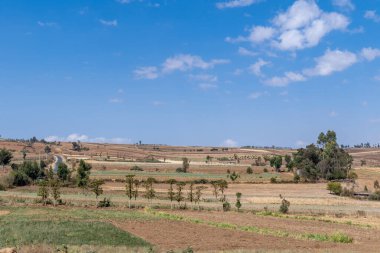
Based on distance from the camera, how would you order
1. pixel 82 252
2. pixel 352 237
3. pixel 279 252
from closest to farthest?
1. pixel 82 252
2. pixel 279 252
3. pixel 352 237

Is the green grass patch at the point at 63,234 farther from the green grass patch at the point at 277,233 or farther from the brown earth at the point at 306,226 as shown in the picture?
the brown earth at the point at 306,226

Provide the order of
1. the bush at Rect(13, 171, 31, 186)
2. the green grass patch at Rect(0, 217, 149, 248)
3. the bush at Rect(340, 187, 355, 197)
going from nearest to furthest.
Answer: the green grass patch at Rect(0, 217, 149, 248), the bush at Rect(340, 187, 355, 197), the bush at Rect(13, 171, 31, 186)

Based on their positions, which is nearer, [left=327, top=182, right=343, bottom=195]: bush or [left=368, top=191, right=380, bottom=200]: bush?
[left=368, top=191, right=380, bottom=200]: bush

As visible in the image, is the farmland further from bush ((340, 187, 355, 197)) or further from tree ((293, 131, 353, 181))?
tree ((293, 131, 353, 181))

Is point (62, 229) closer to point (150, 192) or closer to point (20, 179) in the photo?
point (150, 192)

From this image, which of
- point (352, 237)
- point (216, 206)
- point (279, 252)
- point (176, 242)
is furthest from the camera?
point (216, 206)

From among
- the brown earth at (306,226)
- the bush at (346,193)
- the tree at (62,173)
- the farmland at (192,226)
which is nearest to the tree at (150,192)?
the farmland at (192,226)

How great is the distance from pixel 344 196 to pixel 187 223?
57175 millimetres

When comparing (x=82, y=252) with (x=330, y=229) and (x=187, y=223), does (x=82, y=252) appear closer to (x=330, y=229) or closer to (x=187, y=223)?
(x=187, y=223)

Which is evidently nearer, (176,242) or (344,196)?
(176,242)

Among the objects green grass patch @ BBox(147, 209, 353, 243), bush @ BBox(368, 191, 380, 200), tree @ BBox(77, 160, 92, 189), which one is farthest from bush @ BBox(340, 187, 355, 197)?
green grass patch @ BBox(147, 209, 353, 243)

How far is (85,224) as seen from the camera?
4984 cm

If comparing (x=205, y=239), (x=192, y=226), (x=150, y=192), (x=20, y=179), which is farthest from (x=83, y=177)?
(x=205, y=239)

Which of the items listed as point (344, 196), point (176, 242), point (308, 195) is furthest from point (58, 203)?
point (344, 196)
